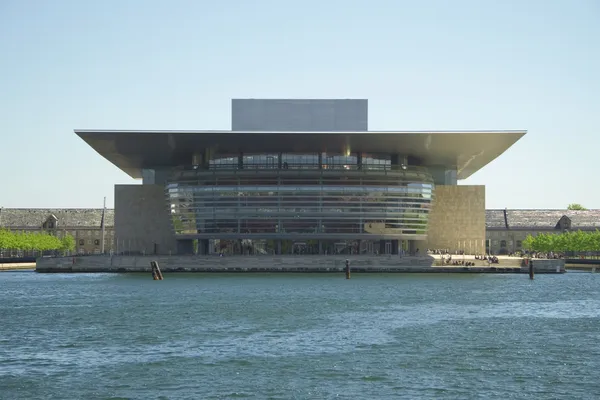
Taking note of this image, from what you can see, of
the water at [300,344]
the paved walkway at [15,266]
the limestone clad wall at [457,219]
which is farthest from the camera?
the paved walkway at [15,266]

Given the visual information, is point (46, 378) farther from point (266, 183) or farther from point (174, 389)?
point (266, 183)

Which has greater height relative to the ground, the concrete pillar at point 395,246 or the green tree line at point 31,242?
the green tree line at point 31,242

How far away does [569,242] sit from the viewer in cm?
13725

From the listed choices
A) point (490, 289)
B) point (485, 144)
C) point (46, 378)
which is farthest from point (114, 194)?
point (46, 378)

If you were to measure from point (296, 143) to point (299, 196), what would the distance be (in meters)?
6.50

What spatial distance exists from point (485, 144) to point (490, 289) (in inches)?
1209

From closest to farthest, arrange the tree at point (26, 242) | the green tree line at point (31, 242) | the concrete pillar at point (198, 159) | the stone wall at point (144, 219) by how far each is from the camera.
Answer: the concrete pillar at point (198, 159), the stone wall at point (144, 219), the tree at point (26, 242), the green tree line at point (31, 242)

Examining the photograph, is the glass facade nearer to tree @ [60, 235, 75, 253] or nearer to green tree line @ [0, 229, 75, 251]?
green tree line @ [0, 229, 75, 251]

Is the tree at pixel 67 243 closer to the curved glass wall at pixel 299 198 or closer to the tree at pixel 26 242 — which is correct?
the tree at pixel 26 242

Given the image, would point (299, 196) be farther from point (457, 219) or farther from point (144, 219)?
point (457, 219)

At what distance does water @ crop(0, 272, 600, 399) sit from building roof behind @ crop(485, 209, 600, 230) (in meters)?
109

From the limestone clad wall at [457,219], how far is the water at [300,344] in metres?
47.7

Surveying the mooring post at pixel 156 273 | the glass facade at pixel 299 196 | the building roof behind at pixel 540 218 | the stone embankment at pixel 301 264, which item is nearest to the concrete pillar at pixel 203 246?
the glass facade at pixel 299 196

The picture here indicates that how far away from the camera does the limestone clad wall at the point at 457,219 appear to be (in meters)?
114
